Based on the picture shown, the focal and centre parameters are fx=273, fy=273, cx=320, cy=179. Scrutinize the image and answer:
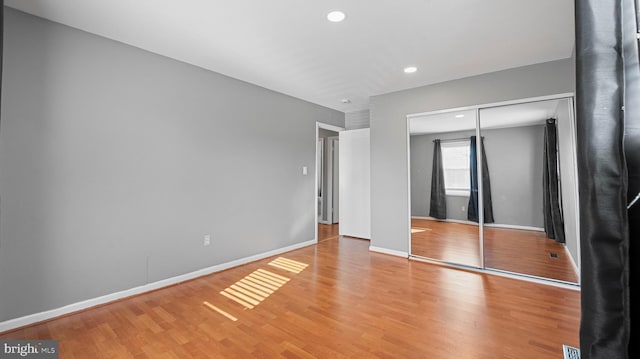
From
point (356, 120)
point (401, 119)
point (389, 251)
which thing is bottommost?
point (389, 251)

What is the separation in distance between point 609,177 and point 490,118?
346cm

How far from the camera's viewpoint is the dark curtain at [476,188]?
3.67 metres

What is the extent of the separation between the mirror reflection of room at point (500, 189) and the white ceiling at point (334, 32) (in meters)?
0.74

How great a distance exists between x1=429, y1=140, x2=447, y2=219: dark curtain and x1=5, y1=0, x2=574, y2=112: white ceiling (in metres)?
1.09

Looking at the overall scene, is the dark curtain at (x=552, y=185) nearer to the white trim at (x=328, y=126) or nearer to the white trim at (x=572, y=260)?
the white trim at (x=572, y=260)

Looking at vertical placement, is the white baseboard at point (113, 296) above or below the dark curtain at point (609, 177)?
below

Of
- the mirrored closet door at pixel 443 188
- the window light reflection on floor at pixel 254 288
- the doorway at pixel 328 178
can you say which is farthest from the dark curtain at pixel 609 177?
the doorway at pixel 328 178

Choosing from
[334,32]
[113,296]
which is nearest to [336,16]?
[334,32]

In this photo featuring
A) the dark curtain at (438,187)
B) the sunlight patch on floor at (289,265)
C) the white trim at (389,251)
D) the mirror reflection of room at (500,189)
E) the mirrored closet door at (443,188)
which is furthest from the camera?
the white trim at (389,251)

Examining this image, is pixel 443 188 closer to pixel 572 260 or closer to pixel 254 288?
pixel 572 260

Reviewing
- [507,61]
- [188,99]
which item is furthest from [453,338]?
[188,99]

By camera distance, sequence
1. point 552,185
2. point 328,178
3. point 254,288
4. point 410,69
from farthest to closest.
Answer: point 328,178 → point 410,69 → point 552,185 → point 254,288
